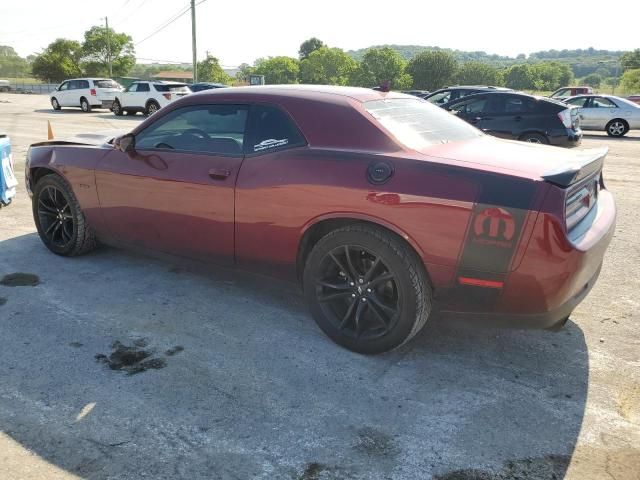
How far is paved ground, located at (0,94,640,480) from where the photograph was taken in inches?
95.8

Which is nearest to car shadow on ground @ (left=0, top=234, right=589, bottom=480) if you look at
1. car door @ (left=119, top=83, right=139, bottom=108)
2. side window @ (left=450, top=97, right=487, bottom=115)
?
side window @ (left=450, top=97, right=487, bottom=115)

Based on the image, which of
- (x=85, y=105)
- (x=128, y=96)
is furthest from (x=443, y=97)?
(x=85, y=105)

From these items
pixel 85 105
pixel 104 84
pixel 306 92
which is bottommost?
pixel 85 105

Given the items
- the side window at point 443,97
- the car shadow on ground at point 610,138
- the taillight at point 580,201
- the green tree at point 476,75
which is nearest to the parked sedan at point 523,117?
the side window at point 443,97

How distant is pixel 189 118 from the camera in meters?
4.09

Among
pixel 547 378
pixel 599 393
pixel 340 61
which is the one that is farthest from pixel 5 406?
pixel 340 61

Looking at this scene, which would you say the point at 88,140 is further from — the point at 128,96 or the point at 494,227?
the point at 128,96

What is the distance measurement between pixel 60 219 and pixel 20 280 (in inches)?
28.8

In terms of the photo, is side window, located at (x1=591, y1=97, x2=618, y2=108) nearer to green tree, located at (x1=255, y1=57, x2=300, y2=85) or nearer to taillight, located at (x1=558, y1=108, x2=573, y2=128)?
taillight, located at (x1=558, y1=108, x2=573, y2=128)

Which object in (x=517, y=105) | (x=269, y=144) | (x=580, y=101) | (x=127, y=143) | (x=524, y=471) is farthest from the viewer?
(x=580, y=101)

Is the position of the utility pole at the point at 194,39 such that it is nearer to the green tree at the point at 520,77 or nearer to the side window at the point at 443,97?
the side window at the point at 443,97

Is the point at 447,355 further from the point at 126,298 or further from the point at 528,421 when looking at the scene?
the point at 126,298

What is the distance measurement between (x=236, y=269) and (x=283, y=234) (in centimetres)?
55

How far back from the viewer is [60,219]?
4.99 meters
